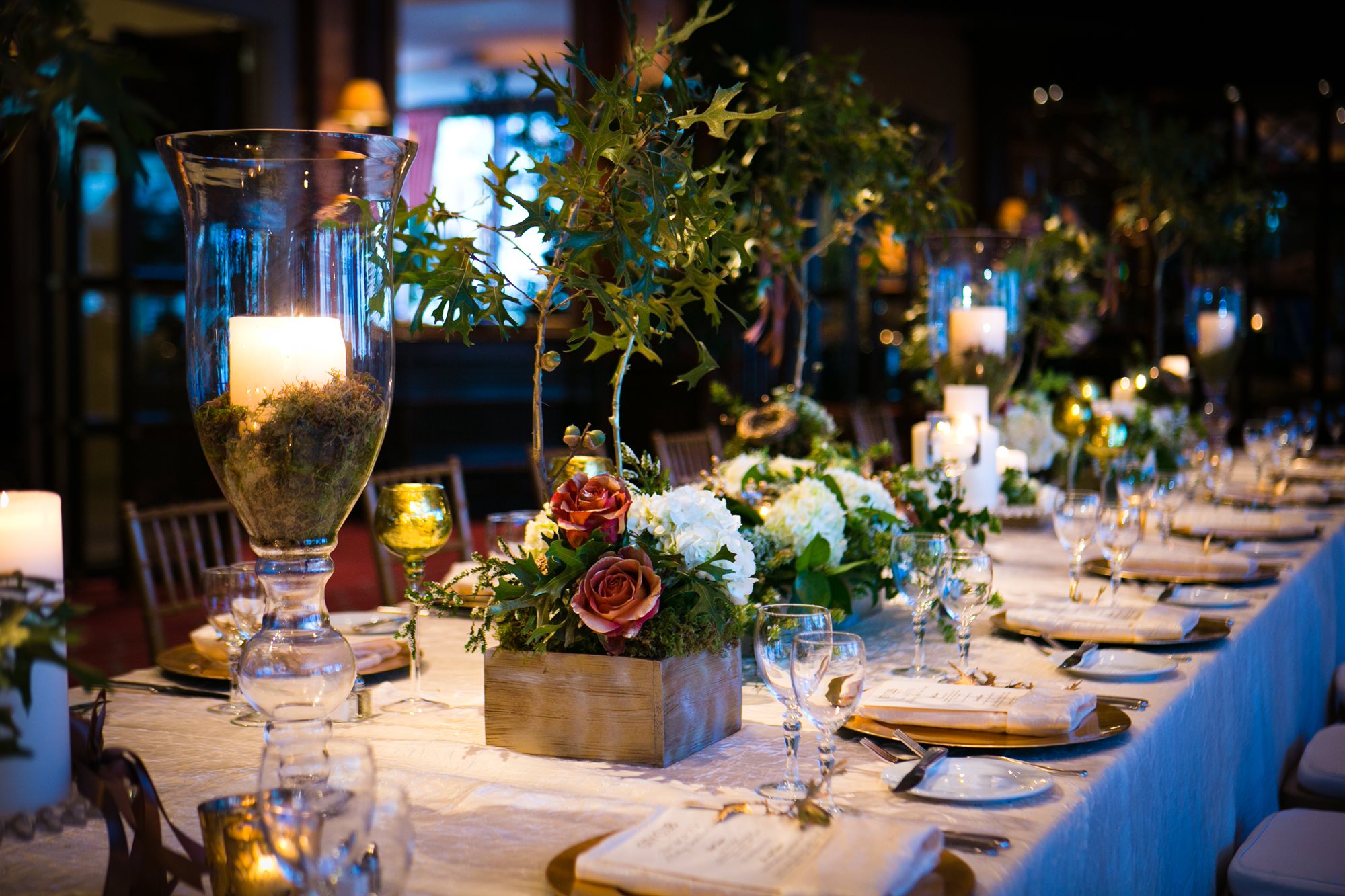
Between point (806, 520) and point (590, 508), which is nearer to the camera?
point (590, 508)

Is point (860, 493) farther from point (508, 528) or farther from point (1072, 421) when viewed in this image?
point (1072, 421)

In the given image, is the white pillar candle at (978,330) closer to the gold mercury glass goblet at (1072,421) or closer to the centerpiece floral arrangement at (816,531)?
the gold mercury glass goblet at (1072,421)

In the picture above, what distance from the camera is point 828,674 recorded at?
3.71 ft

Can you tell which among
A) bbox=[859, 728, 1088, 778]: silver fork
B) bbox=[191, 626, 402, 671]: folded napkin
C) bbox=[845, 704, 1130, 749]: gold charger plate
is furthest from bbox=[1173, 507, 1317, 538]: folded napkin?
bbox=[191, 626, 402, 671]: folded napkin

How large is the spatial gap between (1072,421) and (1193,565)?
3.46ft

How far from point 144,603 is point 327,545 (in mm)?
881

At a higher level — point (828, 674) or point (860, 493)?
point (860, 493)

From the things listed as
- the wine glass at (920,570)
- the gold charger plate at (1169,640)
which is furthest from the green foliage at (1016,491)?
the wine glass at (920,570)

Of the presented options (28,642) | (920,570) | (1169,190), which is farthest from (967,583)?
(1169,190)

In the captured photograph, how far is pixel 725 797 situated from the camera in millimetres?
1182

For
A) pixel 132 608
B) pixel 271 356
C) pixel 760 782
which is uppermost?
pixel 271 356

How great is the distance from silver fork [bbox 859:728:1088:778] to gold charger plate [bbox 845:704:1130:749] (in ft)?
0.05

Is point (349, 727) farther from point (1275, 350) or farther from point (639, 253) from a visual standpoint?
point (1275, 350)

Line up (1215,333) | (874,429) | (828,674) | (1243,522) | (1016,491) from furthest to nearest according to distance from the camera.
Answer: (874,429) < (1215,333) < (1016,491) < (1243,522) < (828,674)
